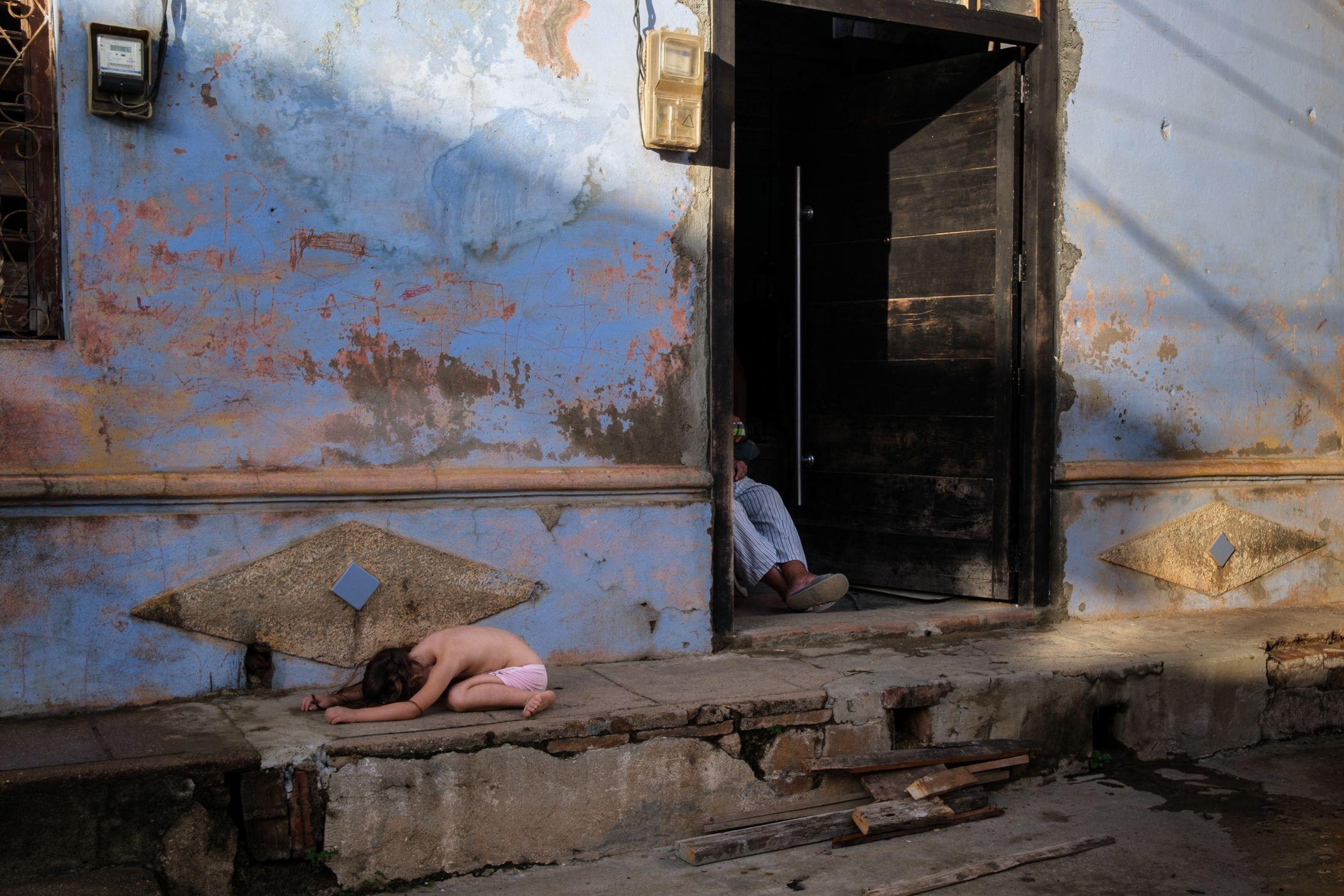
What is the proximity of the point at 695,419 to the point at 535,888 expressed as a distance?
2.00 m

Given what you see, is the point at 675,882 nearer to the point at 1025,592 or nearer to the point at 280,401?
the point at 280,401

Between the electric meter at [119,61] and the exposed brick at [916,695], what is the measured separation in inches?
132

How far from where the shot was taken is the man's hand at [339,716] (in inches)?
143

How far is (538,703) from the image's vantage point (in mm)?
3785

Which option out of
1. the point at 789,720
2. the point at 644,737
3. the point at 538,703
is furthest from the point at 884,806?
the point at 538,703

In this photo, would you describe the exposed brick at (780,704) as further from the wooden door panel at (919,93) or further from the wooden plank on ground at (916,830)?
the wooden door panel at (919,93)

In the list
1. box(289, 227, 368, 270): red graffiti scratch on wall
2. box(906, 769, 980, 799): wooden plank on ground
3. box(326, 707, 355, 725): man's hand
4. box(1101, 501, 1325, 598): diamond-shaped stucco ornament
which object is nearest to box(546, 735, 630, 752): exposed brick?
box(326, 707, 355, 725): man's hand

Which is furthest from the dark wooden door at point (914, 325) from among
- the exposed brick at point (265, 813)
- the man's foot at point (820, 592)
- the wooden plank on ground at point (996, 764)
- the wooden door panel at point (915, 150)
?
the exposed brick at point (265, 813)

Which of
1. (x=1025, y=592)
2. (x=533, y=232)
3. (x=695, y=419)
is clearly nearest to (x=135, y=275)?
(x=533, y=232)

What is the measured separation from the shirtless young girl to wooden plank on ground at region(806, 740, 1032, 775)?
3.49ft

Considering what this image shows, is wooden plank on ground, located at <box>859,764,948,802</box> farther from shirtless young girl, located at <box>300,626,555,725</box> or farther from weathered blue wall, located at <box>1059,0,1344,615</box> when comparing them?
weathered blue wall, located at <box>1059,0,1344,615</box>

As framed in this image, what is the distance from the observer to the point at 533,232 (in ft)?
14.9

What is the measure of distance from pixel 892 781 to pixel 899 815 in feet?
0.71

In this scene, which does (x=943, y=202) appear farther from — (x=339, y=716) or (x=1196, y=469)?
(x=339, y=716)
